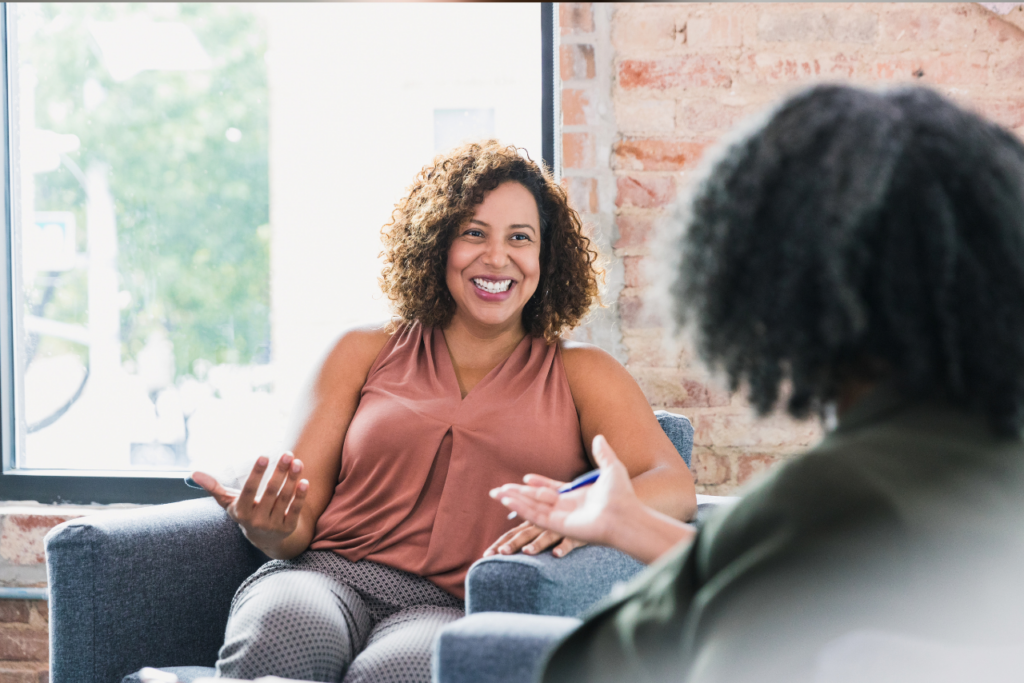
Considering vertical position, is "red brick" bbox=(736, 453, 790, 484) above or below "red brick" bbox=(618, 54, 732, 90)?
below

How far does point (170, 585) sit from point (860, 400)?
1.14m

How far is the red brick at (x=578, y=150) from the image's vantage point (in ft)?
6.39

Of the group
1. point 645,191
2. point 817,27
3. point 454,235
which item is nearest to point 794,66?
point 817,27

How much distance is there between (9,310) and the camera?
7.25 ft

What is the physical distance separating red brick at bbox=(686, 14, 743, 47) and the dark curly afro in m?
1.36

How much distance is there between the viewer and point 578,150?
1.95 meters

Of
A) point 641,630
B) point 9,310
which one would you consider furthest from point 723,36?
point 9,310

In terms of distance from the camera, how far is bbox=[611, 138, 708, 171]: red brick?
6.35 ft

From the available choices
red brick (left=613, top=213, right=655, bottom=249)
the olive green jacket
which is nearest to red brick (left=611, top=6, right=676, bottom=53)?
red brick (left=613, top=213, right=655, bottom=249)

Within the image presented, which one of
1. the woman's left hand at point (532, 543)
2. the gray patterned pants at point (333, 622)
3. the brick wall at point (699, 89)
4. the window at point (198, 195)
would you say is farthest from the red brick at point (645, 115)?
the gray patterned pants at point (333, 622)

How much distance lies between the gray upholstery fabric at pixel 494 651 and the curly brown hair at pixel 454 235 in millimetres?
964

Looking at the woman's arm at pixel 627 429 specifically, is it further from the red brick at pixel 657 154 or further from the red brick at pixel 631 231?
the red brick at pixel 657 154

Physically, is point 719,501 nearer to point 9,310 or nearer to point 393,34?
point 393,34

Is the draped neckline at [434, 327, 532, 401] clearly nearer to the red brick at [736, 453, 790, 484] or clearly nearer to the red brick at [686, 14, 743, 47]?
the red brick at [736, 453, 790, 484]
